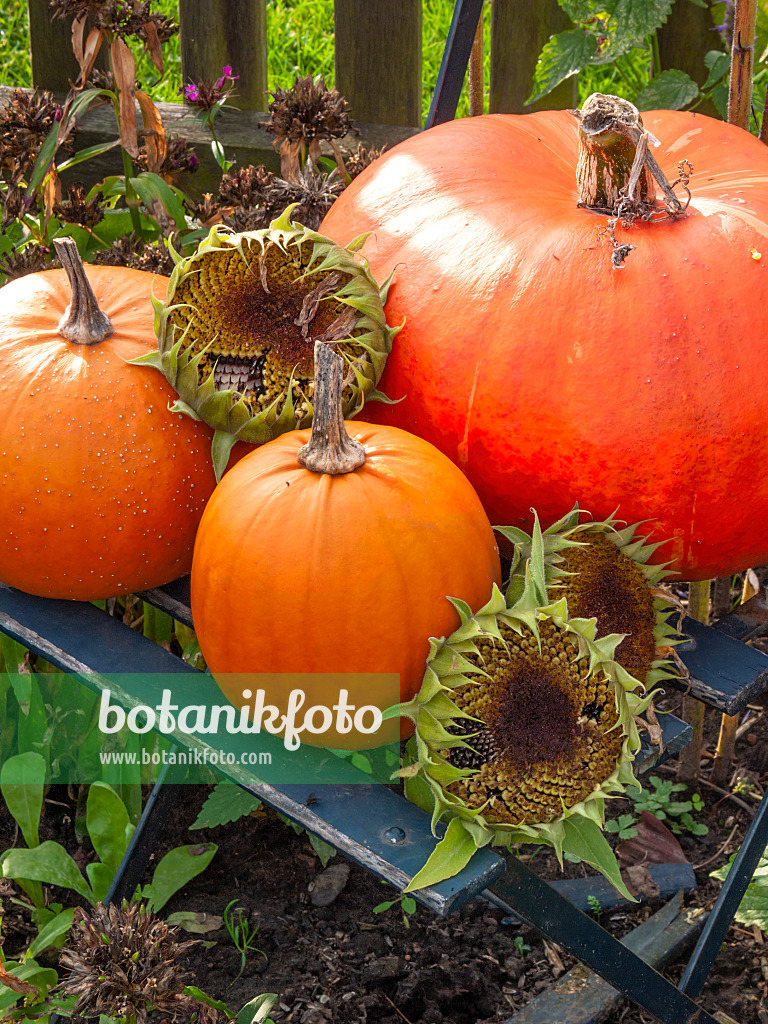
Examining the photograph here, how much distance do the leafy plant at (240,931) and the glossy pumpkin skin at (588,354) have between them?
0.80 meters

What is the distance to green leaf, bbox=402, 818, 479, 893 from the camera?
96 cm

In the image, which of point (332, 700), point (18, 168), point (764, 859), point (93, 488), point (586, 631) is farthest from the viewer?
point (18, 168)

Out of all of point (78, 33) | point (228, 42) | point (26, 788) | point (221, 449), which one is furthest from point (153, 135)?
point (26, 788)

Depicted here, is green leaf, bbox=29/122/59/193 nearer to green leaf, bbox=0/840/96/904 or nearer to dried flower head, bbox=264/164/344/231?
A: dried flower head, bbox=264/164/344/231

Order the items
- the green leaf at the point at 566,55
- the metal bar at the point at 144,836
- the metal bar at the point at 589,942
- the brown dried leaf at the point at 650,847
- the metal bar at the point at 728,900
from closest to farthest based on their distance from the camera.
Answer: the metal bar at the point at 589,942, the metal bar at the point at 728,900, the metal bar at the point at 144,836, the brown dried leaf at the point at 650,847, the green leaf at the point at 566,55

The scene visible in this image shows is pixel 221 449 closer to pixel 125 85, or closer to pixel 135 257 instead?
pixel 135 257

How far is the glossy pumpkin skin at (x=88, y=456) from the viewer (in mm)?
1202

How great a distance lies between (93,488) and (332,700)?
1.30 ft

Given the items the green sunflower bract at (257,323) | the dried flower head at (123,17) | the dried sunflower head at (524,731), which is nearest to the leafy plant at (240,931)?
the dried sunflower head at (524,731)

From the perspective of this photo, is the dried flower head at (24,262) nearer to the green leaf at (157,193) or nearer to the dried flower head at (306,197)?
the green leaf at (157,193)

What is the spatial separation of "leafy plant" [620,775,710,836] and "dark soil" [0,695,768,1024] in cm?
5

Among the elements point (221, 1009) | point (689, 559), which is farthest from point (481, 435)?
point (221, 1009)

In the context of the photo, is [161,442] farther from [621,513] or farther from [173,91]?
[173,91]

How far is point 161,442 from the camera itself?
1.23 meters
